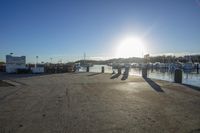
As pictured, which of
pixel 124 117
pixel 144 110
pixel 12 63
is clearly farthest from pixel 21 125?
pixel 12 63

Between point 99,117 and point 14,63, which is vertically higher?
point 14,63

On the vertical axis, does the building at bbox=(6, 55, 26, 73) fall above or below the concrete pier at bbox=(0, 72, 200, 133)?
above

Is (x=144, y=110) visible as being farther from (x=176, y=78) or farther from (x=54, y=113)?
(x=176, y=78)

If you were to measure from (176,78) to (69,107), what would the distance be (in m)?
11.8

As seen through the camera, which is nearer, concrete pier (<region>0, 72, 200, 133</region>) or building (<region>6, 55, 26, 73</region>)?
concrete pier (<region>0, 72, 200, 133</region>)

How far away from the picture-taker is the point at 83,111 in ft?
20.5

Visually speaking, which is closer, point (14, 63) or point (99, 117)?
point (99, 117)

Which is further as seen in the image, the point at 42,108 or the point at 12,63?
the point at 12,63

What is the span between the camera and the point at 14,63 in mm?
30312

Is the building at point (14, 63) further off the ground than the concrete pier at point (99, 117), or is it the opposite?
the building at point (14, 63)

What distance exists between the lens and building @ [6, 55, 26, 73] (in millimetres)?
29875

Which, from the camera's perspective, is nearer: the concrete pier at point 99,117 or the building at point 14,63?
the concrete pier at point 99,117

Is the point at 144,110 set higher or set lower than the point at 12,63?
lower

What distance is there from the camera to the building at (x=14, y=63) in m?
29.9
